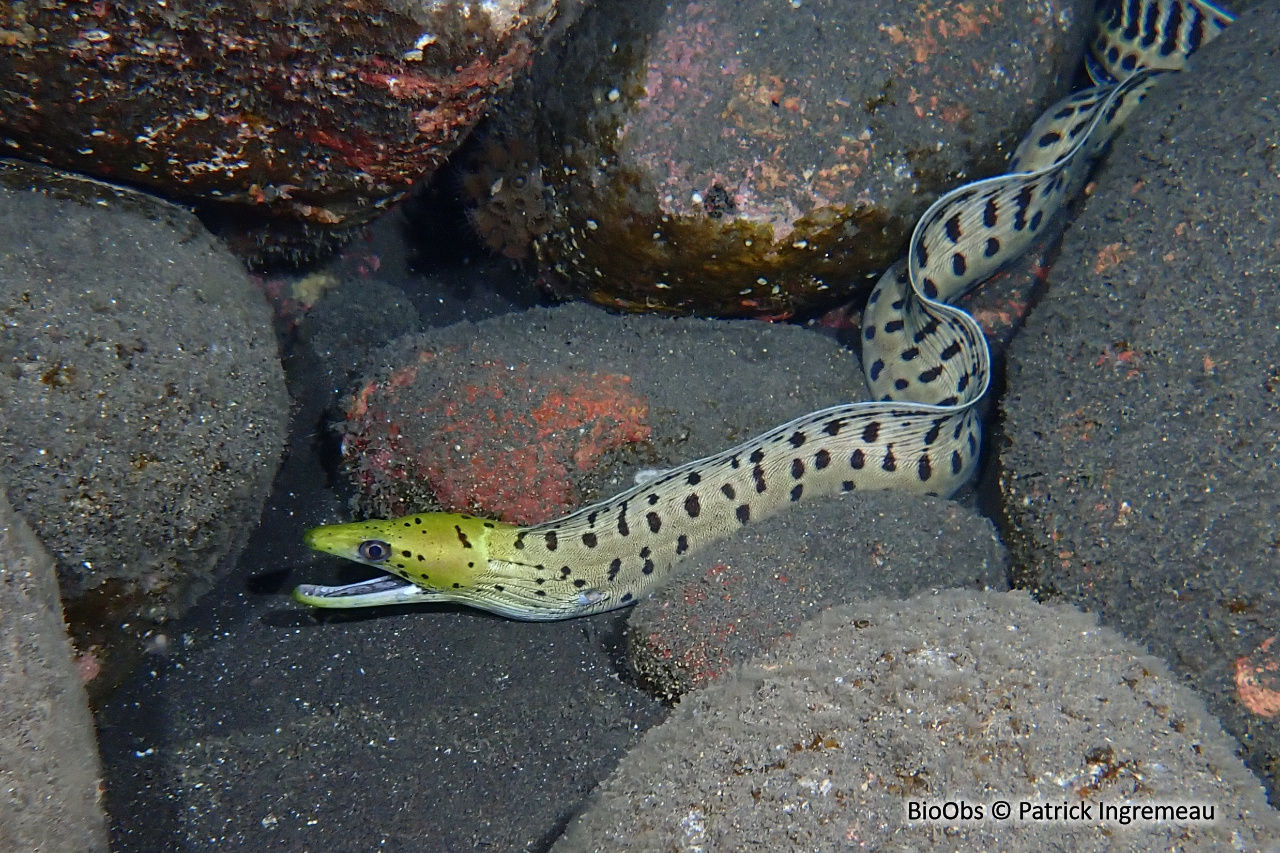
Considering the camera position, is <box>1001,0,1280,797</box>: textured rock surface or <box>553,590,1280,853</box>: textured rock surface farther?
<box>1001,0,1280,797</box>: textured rock surface

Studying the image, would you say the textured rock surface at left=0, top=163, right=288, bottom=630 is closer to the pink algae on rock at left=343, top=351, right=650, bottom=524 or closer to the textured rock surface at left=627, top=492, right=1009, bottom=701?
the pink algae on rock at left=343, top=351, right=650, bottom=524

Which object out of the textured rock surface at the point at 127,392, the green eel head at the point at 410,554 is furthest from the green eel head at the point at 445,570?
the textured rock surface at the point at 127,392

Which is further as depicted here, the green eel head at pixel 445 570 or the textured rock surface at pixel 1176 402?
A: the green eel head at pixel 445 570

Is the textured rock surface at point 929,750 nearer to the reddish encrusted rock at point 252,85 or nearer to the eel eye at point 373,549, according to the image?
the eel eye at point 373,549

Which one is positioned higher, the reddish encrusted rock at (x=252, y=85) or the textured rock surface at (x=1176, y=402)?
the reddish encrusted rock at (x=252, y=85)

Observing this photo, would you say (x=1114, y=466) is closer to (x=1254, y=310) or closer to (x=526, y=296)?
(x=1254, y=310)

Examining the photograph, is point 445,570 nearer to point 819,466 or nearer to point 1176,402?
point 819,466

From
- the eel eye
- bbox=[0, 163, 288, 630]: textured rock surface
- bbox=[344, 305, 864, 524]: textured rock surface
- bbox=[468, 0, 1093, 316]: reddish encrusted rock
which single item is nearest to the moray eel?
the eel eye

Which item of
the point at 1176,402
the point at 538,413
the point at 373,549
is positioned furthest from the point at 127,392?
the point at 1176,402
